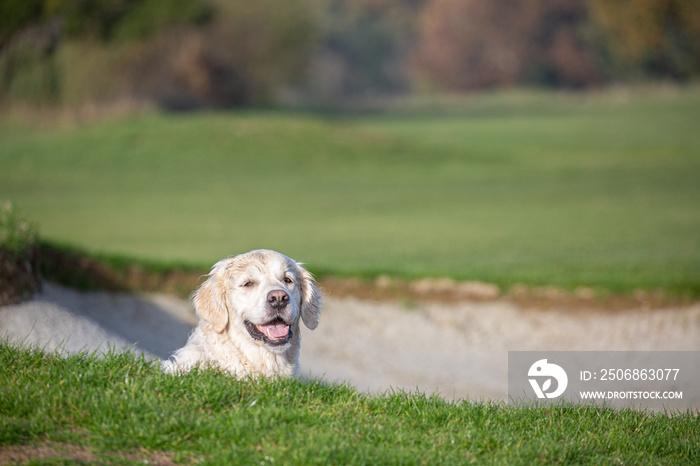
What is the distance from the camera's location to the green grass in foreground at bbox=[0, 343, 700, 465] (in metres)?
4.39

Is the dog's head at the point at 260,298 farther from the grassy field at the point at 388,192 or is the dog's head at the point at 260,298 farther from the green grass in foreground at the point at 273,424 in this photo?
the grassy field at the point at 388,192

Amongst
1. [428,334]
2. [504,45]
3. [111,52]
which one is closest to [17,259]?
[428,334]

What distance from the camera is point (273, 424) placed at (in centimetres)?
467

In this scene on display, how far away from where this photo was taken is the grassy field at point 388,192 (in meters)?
14.8

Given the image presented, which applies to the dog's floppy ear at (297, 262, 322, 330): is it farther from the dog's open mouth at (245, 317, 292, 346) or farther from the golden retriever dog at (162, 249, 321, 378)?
the dog's open mouth at (245, 317, 292, 346)

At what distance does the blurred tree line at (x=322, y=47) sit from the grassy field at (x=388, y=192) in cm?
443

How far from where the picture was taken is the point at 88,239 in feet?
54.7

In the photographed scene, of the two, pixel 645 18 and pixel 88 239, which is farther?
pixel 645 18

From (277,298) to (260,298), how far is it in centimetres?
12

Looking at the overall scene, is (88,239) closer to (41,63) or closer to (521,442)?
(521,442)

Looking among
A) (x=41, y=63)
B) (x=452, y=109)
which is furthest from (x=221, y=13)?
(x=452, y=109)

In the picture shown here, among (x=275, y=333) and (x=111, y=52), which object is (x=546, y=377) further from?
(x=111, y=52)

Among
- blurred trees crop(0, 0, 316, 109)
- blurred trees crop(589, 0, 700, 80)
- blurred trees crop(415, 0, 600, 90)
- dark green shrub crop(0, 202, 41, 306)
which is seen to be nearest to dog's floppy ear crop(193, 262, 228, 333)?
dark green shrub crop(0, 202, 41, 306)

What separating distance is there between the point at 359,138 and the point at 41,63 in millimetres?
18558
